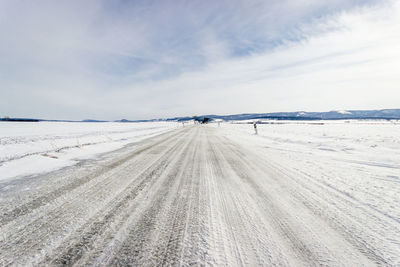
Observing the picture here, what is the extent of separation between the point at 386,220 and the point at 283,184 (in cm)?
158

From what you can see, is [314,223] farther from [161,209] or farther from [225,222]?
[161,209]

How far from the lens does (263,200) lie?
2.94m

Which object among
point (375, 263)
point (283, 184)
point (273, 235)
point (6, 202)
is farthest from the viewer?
point (283, 184)

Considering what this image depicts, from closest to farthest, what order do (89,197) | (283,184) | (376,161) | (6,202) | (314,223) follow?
(314,223) → (6,202) → (89,197) → (283,184) → (376,161)

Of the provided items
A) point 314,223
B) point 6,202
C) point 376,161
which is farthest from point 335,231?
point 376,161

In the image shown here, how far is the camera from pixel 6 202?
2.72 m

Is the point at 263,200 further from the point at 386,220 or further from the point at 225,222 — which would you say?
the point at 386,220

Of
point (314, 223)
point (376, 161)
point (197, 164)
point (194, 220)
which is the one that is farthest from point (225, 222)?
point (376, 161)

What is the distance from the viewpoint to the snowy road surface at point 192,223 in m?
1.63

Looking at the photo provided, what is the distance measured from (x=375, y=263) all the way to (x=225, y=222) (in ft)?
4.66

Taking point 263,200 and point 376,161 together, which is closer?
point 263,200

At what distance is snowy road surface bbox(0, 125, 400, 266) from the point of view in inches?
64.1

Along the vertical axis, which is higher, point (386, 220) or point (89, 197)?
point (89, 197)

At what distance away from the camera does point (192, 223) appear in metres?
2.21
